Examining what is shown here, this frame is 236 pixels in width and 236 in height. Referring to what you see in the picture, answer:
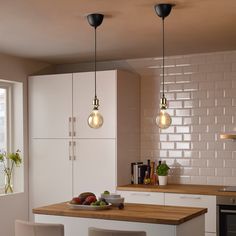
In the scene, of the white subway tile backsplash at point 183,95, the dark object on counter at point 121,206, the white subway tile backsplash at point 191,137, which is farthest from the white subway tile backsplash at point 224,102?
the dark object on counter at point 121,206

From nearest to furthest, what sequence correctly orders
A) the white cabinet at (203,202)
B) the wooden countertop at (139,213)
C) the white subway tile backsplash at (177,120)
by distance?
1. the wooden countertop at (139,213)
2. the white cabinet at (203,202)
3. the white subway tile backsplash at (177,120)

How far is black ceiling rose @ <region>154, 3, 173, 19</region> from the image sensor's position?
3.69 m

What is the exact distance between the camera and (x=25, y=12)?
389 centimetres

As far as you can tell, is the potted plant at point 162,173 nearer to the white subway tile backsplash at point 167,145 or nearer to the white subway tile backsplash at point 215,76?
the white subway tile backsplash at point 167,145

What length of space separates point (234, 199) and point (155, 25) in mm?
2055

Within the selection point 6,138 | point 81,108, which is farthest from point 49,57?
point 6,138

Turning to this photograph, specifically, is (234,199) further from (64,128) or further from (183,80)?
(64,128)

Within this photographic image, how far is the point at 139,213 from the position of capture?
4.02 meters

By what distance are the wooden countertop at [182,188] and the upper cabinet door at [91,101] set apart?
2.17 ft

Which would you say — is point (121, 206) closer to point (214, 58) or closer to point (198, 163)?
point (198, 163)

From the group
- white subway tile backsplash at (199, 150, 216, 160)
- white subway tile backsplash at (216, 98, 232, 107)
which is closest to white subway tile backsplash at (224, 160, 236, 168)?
white subway tile backsplash at (199, 150, 216, 160)

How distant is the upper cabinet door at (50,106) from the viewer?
6121 mm

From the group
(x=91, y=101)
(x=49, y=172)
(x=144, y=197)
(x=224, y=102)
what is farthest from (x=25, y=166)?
(x=224, y=102)

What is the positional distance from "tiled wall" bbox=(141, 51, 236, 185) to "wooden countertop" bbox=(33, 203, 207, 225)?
5.54 ft
